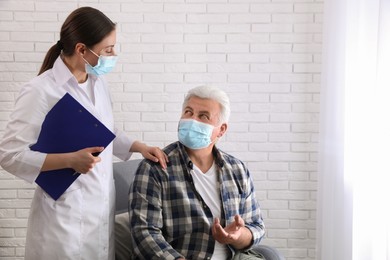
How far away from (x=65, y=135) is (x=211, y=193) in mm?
692

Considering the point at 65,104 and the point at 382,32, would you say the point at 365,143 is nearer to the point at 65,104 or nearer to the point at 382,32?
the point at 382,32

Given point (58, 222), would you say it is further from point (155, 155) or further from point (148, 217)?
point (155, 155)

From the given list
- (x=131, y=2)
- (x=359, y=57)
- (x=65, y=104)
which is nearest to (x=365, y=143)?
(x=359, y=57)

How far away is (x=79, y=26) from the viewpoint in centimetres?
219

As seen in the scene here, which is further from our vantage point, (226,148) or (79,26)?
(226,148)

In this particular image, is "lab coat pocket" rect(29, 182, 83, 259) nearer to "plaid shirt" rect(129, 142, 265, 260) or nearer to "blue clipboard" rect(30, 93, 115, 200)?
"blue clipboard" rect(30, 93, 115, 200)

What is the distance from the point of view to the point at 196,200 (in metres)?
2.38

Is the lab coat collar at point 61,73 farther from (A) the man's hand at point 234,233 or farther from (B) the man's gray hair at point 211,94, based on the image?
(A) the man's hand at point 234,233

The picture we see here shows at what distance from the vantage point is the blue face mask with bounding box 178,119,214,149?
94.3 inches

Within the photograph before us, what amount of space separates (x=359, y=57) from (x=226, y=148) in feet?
4.49

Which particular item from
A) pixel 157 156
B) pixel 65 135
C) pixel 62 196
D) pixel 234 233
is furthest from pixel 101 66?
pixel 234 233

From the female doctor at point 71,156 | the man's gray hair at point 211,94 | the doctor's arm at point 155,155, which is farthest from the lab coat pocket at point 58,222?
the man's gray hair at point 211,94

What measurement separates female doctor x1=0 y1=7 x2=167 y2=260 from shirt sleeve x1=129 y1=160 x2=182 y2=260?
0.08m

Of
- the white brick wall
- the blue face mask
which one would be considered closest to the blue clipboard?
the blue face mask
